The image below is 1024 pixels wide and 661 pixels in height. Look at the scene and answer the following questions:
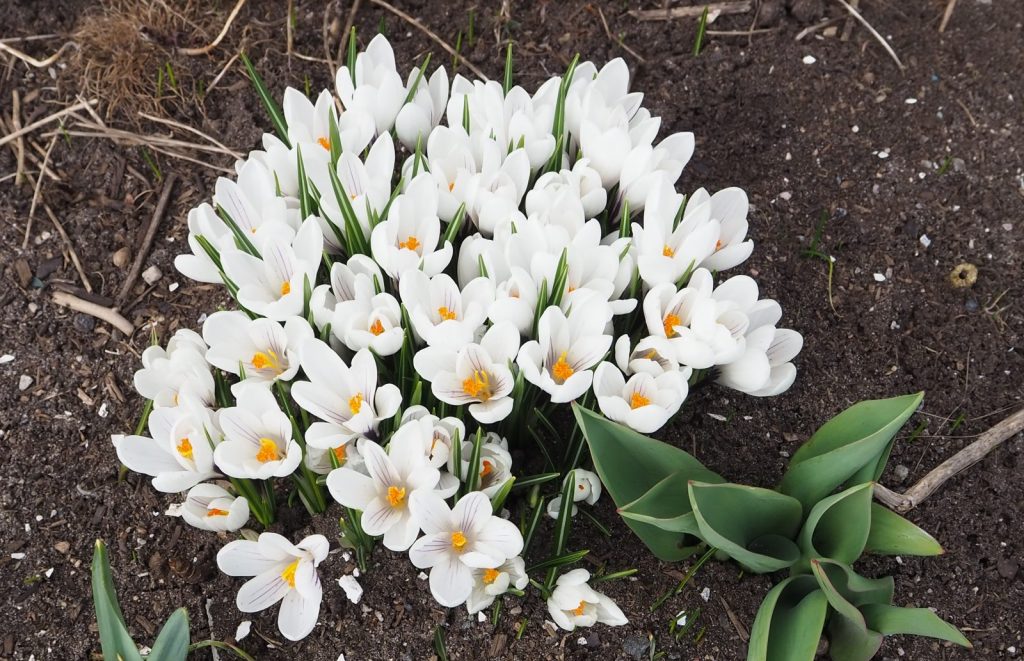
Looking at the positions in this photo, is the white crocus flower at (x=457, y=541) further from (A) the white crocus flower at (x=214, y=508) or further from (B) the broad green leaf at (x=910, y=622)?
(B) the broad green leaf at (x=910, y=622)

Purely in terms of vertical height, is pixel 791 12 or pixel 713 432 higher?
pixel 791 12

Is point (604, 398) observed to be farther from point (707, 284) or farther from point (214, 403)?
point (214, 403)

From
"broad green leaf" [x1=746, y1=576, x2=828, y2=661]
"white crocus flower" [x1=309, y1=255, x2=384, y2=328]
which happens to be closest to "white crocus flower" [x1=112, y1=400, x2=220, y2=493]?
"white crocus flower" [x1=309, y1=255, x2=384, y2=328]

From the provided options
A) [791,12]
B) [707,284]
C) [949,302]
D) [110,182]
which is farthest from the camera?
[791,12]

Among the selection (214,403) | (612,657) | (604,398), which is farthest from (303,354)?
(612,657)

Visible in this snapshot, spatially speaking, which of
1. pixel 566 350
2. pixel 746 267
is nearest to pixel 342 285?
pixel 566 350

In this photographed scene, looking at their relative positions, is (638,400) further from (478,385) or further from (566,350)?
(478,385)

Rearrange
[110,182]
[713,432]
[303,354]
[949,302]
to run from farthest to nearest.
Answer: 1. [110,182]
2. [949,302]
3. [713,432]
4. [303,354]
